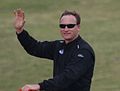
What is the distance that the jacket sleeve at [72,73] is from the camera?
233 inches

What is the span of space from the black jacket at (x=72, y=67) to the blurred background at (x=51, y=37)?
688cm

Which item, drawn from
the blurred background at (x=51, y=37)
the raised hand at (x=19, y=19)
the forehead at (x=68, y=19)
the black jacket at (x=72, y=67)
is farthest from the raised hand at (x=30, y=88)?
the blurred background at (x=51, y=37)

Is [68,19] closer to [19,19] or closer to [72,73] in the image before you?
[72,73]

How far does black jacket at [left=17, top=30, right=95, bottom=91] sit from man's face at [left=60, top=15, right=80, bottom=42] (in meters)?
0.09

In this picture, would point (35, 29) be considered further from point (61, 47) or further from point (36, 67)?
point (61, 47)

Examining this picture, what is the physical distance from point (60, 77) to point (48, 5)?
1993 cm

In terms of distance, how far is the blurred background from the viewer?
46.9 feet

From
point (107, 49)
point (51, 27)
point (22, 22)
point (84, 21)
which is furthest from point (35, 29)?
point (22, 22)

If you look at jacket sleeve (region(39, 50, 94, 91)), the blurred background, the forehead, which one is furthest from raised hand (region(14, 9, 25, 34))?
the blurred background

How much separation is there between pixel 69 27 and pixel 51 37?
13.1 m

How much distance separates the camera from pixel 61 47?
6543 mm

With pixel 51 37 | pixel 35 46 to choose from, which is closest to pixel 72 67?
pixel 35 46

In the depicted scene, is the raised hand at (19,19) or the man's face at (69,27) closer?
the man's face at (69,27)

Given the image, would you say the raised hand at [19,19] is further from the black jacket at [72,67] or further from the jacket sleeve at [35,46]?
the black jacket at [72,67]
